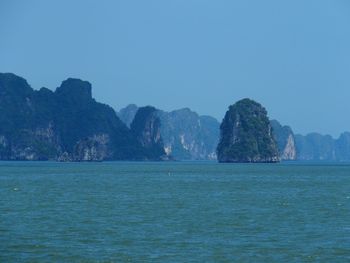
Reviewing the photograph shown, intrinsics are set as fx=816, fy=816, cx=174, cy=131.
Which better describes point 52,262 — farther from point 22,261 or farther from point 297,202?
point 297,202

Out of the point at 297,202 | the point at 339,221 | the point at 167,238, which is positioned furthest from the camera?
the point at 297,202

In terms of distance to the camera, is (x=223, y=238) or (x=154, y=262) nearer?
(x=154, y=262)

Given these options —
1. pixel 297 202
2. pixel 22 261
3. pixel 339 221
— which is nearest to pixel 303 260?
pixel 22 261

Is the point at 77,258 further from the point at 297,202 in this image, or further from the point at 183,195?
the point at 183,195

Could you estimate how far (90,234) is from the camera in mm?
53438

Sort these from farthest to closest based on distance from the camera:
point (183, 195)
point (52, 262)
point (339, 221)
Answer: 1. point (183, 195)
2. point (339, 221)
3. point (52, 262)

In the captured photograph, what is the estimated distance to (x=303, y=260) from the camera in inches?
1730

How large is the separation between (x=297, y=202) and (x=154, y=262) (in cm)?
4444

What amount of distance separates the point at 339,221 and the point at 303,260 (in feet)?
70.4

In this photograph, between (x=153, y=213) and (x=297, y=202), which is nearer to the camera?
(x=153, y=213)

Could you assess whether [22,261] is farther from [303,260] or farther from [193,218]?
[193,218]

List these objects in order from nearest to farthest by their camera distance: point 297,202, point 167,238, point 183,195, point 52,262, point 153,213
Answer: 1. point 52,262
2. point 167,238
3. point 153,213
4. point 297,202
5. point 183,195

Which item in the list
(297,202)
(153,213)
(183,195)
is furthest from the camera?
(183,195)

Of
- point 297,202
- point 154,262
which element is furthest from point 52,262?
point 297,202
